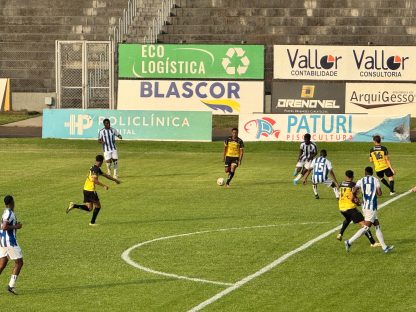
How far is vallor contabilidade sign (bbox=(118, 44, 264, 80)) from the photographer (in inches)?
2512

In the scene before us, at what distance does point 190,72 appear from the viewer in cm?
6425

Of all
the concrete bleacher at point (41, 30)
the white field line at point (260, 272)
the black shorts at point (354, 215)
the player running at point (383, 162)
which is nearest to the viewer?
the white field line at point (260, 272)

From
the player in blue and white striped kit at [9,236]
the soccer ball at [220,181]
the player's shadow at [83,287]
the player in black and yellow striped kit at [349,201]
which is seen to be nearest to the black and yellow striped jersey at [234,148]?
the soccer ball at [220,181]

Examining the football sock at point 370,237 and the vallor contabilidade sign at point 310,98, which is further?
the vallor contabilidade sign at point 310,98

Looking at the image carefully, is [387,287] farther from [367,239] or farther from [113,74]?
[113,74]

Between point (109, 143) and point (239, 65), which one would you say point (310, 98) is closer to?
point (239, 65)

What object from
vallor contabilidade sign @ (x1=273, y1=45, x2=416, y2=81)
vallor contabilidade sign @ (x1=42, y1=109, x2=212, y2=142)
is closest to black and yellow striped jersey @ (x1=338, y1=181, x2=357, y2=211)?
vallor contabilidade sign @ (x1=42, y1=109, x2=212, y2=142)

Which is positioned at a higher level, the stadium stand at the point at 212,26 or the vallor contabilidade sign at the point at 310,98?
the stadium stand at the point at 212,26

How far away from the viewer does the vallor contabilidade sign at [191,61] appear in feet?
209

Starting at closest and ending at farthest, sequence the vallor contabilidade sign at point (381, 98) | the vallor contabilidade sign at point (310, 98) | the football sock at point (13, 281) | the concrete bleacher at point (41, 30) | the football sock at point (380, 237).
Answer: the football sock at point (13, 281) → the football sock at point (380, 237) → the vallor contabilidade sign at point (381, 98) → the vallor contabilidade sign at point (310, 98) → the concrete bleacher at point (41, 30)

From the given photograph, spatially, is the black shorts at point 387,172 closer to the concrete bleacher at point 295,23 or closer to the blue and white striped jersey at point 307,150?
the blue and white striped jersey at point 307,150

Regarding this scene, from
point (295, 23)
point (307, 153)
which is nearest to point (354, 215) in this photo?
point (307, 153)

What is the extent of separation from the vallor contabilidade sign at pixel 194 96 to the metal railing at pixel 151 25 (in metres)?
5.38

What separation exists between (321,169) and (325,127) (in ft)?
63.8
